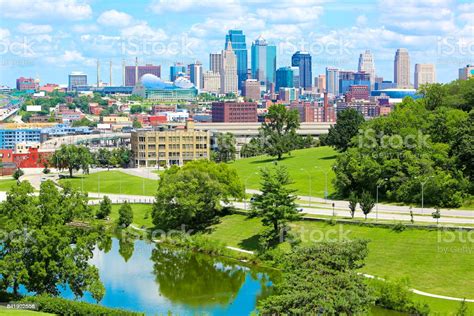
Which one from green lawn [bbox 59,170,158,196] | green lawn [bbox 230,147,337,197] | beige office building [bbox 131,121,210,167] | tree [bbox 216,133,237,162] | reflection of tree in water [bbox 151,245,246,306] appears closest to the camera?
reflection of tree in water [bbox 151,245,246,306]

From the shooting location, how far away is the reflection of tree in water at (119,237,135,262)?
217 feet

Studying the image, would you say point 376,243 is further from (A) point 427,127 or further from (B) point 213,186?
(A) point 427,127

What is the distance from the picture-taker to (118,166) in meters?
134

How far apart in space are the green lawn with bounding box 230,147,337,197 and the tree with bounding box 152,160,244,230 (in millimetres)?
12139

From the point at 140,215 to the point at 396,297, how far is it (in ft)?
126

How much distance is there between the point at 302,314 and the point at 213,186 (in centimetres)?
3733

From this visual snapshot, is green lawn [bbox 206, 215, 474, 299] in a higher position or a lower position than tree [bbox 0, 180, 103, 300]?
lower

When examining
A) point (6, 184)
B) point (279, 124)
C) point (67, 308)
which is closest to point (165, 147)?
point (279, 124)

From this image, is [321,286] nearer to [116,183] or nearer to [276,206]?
[276,206]

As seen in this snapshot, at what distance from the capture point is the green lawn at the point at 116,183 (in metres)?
99.1

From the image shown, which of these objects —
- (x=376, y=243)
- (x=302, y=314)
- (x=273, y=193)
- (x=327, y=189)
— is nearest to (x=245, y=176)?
(x=327, y=189)

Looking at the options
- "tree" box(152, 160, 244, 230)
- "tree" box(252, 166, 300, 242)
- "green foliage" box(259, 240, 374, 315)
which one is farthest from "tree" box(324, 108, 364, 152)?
"green foliage" box(259, 240, 374, 315)

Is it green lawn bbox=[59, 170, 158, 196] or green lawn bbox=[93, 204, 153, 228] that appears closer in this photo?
green lawn bbox=[93, 204, 153, 228]

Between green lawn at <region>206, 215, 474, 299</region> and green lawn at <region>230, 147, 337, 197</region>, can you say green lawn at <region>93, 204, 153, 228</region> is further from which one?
green lawn at <region>206, 215, 474, 299</region>
